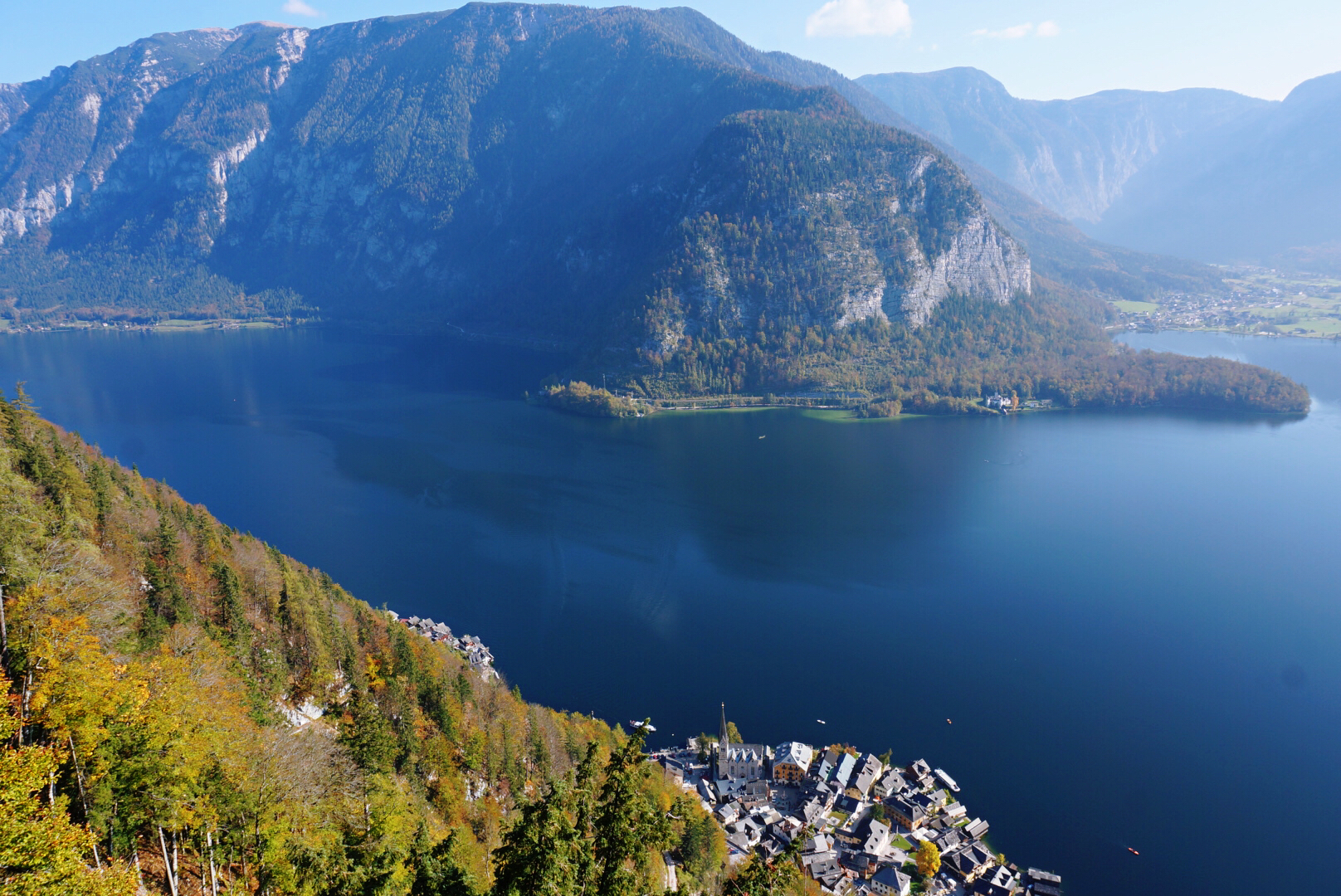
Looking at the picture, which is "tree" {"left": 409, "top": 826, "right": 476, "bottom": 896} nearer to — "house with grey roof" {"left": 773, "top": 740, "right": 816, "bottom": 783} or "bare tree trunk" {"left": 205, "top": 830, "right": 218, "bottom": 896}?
"bare tree trunk" {"left": 205, "top": 830, "right": 218, "bottom": 896}

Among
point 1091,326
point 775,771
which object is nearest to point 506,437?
point 775,771

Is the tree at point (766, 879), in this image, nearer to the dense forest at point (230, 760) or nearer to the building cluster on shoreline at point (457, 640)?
the dense forest at point (230, 760)

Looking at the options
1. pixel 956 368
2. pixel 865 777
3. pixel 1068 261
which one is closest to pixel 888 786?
pixel 865 777

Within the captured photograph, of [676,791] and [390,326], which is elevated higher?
[390,326]

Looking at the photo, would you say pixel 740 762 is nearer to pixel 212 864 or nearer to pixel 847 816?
pixel 847 816

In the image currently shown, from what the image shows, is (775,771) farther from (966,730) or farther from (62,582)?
(62,582)

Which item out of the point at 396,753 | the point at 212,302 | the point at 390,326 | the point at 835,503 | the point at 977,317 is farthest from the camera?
the point at 212,302

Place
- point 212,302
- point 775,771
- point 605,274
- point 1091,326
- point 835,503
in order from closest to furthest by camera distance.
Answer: point 775,771 < point 835,503 < point 1091,326 < point 605,274 < point 212,302

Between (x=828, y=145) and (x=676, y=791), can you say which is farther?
(x=828, y=145)
